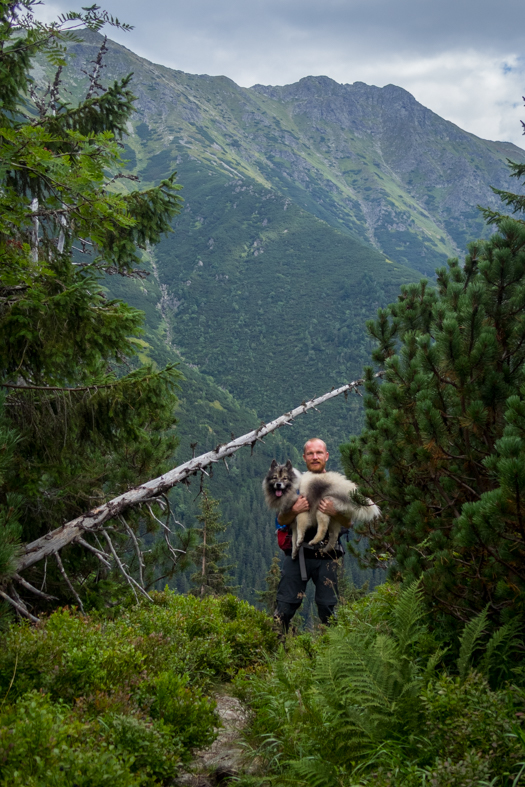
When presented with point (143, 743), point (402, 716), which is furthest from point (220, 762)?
point (402, 716)

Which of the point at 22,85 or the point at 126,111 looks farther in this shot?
the point at 126,111

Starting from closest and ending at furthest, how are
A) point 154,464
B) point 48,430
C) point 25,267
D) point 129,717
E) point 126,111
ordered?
point 129,717, point 25,267, point 48,430, point 126,111, point 154,464

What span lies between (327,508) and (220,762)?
2.74 meters

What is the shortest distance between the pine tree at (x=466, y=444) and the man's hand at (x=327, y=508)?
0.78 m

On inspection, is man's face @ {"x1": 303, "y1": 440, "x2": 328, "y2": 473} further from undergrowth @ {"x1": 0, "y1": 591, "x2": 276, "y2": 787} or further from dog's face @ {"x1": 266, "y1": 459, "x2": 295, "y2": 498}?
undergrowth @ {"x1": 0, "y1": 591, "x2": 276, "y2": 787}

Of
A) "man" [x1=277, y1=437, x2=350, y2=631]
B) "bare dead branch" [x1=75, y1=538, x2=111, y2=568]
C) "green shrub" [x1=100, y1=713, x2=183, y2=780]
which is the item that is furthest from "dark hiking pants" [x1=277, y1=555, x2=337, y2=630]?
"green shrub" [x1=100, y1=713, x2=183, y2=780]

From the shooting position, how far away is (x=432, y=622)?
388 cm

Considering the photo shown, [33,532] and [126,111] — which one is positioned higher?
[126,111]

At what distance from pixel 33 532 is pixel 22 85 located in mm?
6592

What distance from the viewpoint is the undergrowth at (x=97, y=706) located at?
245 centimetres

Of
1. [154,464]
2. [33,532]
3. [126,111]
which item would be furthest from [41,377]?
[126,111]

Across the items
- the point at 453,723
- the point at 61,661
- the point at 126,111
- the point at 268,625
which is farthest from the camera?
the point at 126,111

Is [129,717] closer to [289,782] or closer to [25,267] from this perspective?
[289,782]

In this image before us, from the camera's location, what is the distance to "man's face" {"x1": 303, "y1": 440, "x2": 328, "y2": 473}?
6270mm
